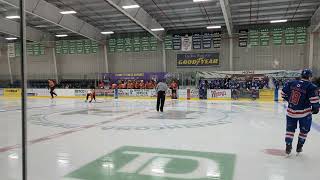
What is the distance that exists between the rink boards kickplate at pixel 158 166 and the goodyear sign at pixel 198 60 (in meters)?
17.7

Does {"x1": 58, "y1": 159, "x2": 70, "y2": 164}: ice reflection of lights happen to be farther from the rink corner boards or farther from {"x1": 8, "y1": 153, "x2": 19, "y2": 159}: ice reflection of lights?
the rink corner boards

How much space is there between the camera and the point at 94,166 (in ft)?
12.7

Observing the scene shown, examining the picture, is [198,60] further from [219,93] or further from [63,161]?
[63,161]

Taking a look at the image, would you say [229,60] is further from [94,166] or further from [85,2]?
[94,166]

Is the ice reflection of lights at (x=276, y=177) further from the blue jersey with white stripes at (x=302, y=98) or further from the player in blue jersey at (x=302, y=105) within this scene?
the blue jersey with white stripes at (x=302, y=98)

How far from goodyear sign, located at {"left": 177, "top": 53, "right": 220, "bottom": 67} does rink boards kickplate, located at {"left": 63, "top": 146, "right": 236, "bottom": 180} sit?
58.0 ft

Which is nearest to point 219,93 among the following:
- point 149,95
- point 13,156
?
point 149,95

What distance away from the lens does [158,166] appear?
385 centimetres

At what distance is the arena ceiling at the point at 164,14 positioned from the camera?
643 inches

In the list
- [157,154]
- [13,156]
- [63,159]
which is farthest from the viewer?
[157,154]

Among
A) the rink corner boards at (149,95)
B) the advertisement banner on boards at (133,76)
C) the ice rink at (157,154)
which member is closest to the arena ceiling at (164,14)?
the advertisement banner on boards at (133,76)

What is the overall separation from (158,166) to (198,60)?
61.1 feet

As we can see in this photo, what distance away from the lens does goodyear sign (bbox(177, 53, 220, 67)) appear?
21719mm

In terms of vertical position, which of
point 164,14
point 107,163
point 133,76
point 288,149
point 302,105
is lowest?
point 107,163
